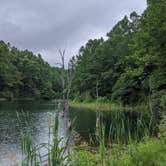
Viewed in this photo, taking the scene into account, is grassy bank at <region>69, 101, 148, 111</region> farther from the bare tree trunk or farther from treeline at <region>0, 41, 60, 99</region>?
the bare tree trunk

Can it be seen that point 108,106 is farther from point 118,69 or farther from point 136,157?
point 136,157

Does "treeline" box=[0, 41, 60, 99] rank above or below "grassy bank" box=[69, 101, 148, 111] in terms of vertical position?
above

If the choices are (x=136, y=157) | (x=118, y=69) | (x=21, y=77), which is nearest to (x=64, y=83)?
(x=136, y=157)

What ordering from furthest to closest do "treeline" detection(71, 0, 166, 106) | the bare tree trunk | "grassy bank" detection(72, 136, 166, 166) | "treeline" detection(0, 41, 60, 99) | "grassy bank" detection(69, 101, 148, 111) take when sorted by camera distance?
"treeline" detection(0, 41, 60, 99) < "grassy bank" detection(69, 101, 148, 111) < "treeline" detection(71, 0, 166, 106) < "grassy bank" detection(72, 136, 166, 166) < the bare tree trunk

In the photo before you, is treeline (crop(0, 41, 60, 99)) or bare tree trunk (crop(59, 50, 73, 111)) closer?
bare tree trunk (crop(59, 50, 73, 111))

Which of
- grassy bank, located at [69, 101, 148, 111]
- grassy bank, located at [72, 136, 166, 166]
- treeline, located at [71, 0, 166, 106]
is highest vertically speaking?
treeline, located at [71, 0, 166, 106]

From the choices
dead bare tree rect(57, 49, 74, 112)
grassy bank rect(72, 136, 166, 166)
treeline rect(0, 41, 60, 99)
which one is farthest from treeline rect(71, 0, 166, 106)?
treeline rect(0, 41, 60, 99)

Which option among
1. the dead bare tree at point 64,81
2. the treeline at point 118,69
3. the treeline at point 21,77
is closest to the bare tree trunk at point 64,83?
the dead bare tree at point 64,81

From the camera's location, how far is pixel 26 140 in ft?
12.5

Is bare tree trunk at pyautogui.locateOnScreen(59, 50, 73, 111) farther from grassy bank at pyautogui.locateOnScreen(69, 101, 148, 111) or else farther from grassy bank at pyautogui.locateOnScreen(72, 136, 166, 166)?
grassy bank at pyautogui.locateOnScreen(69, 101, 148, 111)

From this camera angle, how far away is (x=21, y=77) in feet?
320

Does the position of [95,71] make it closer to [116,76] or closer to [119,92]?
[116,76]

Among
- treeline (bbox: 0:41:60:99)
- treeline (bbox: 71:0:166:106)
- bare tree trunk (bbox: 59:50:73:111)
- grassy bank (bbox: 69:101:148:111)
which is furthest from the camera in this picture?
treeline (bbox: 0:41:60:99)

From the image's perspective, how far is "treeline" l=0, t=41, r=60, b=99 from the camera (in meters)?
90.6
